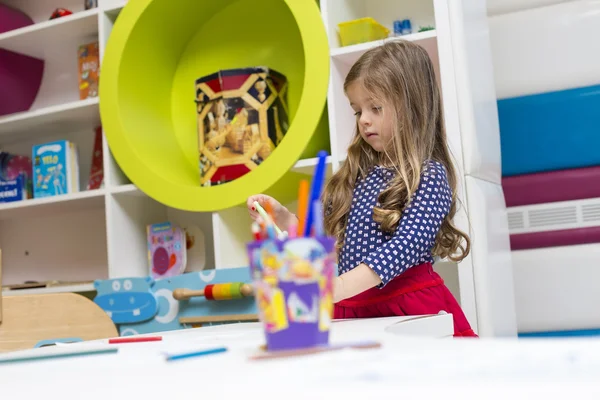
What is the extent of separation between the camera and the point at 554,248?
1.74 m

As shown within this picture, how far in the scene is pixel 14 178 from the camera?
7.80ft

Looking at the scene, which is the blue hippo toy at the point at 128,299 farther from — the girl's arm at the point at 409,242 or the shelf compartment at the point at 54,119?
the girl's arm at the point at 409,242

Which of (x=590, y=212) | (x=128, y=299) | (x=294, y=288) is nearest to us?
(x=294, y=288)

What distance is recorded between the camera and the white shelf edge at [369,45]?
170cm

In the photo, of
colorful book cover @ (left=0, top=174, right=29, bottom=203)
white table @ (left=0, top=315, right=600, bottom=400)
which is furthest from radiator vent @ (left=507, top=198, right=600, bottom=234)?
colorful book cover @ (left=0, top=174, right=29, bottom=203)

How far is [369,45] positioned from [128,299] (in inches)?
36.3

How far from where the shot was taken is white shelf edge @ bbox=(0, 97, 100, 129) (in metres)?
2.16

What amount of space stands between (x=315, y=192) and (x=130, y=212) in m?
1.71

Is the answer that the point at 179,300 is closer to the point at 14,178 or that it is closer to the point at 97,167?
the point at 97,167

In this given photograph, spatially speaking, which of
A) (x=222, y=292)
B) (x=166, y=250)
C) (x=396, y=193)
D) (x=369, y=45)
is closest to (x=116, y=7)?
(x=166, y=250)

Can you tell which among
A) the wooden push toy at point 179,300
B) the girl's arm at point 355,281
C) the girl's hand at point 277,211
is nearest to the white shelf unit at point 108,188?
the wooden push toy at point 179,300

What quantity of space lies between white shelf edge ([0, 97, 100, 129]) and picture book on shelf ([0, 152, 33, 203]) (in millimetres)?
140

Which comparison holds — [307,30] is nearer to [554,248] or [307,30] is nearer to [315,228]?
[554,248]

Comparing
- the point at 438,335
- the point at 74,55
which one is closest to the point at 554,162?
the point at 438,335
